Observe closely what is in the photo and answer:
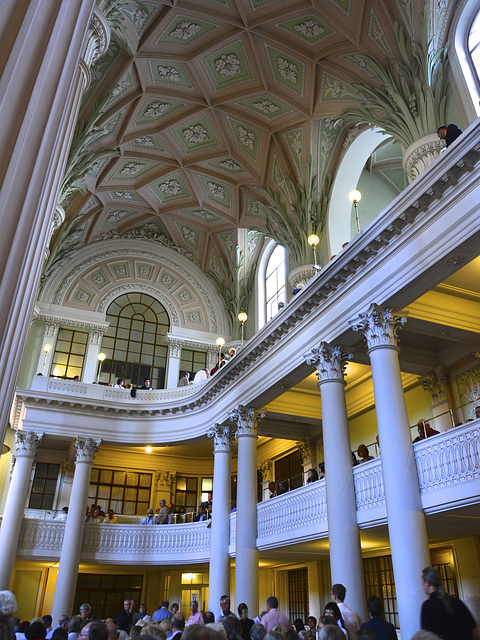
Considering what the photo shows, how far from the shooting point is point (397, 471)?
356 inches

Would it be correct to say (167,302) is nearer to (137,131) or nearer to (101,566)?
(137,131)

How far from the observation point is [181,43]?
15.1 meters

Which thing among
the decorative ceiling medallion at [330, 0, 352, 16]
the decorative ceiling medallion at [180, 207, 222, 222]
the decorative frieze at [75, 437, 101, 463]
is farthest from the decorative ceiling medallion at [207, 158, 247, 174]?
the decorative frieze at [75, 437, 101, 463]

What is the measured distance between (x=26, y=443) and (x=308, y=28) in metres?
14.9

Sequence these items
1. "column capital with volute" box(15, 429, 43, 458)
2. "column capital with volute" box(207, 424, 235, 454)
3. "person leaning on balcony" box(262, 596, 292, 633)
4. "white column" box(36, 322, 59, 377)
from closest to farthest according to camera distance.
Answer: "person leaning on balcony" box(262, 596, 292, 633) < "column capital with volute" box(207, 424, 235, 454) < "column capital with volute" box(15, 429, 43, 458) < "white column" box(36, 322, 59, 377)

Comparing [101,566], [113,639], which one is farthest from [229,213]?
[113,639]

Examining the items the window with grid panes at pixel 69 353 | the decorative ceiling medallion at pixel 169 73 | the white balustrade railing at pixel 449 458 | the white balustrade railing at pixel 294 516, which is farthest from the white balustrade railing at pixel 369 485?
the window with grid panes at pixel 69 353

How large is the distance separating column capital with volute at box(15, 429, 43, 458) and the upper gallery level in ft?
1.16

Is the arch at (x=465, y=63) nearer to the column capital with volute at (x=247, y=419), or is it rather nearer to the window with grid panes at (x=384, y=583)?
the column capital with volute at (x=247, y=419)

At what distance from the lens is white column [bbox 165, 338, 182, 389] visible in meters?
21.8

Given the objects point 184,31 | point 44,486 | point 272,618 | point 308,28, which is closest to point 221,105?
point 184,31

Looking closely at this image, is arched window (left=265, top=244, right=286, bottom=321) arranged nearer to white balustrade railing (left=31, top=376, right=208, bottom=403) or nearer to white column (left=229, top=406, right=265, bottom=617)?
white balustrade railing (left=31, top=376, right=208, bottom=403)

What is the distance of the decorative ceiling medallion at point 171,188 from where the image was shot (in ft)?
66.3

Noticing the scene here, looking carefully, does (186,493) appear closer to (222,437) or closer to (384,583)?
(222,437)
